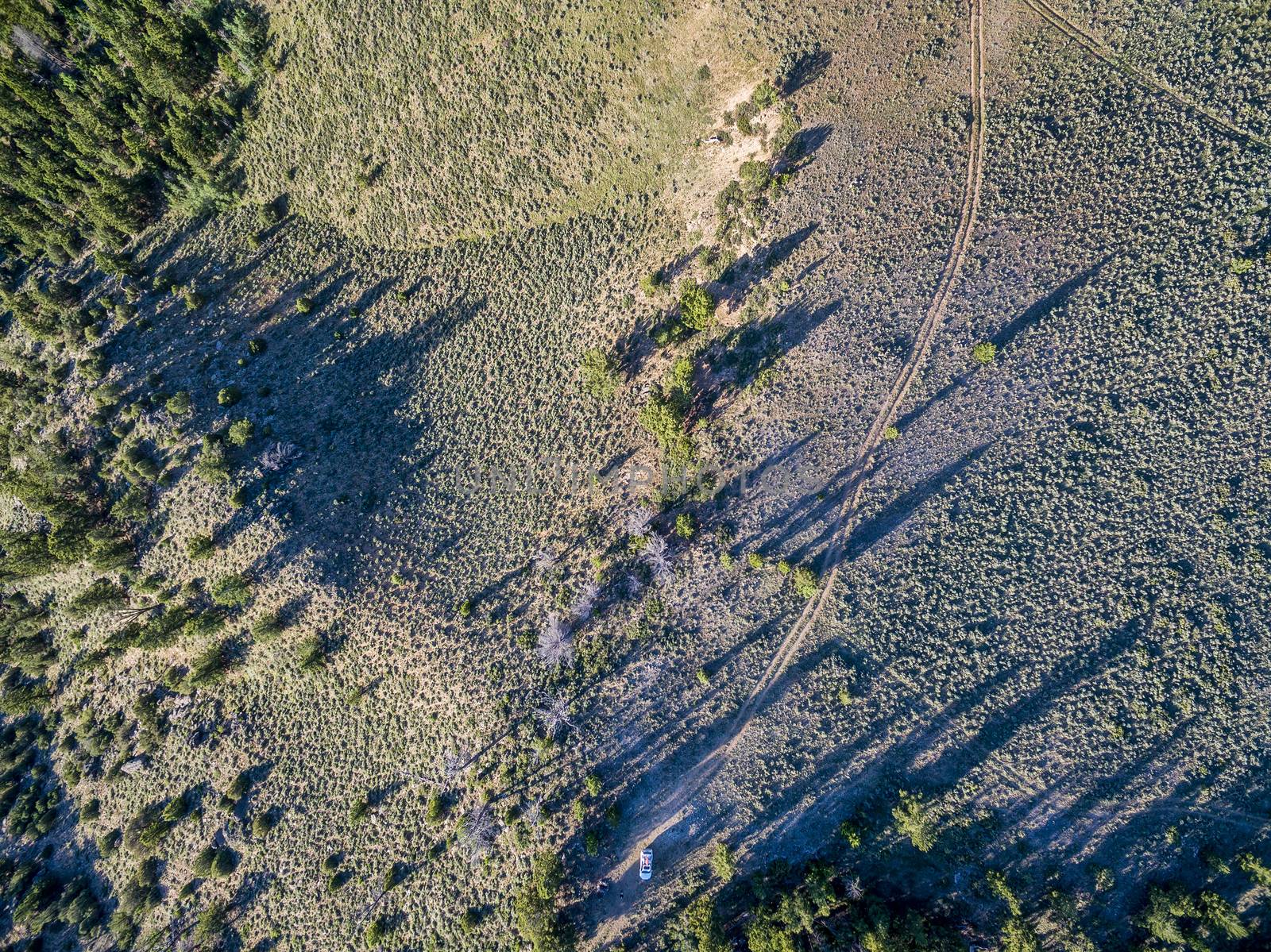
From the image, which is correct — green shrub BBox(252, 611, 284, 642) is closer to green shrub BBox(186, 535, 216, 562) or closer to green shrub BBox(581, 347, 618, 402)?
green shrub BBox(186, 535, 216, 562)

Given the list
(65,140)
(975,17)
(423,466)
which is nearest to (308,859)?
(423,466)

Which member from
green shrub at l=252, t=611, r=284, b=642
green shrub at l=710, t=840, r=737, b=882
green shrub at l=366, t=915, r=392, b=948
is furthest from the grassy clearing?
green shrub at l=366, t=915, r=392, b=948

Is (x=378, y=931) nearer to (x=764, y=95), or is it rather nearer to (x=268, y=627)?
(x=268, y=627)

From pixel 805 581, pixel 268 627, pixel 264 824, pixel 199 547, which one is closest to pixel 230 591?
pixel 268 627

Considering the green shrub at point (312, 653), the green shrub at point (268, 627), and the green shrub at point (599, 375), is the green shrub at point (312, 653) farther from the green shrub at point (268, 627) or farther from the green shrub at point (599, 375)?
A: the green shrub at point (599, 375)

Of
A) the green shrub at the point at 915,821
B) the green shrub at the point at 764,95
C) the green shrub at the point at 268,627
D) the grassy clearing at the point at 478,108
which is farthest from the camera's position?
the green shrub at the point at 268,627

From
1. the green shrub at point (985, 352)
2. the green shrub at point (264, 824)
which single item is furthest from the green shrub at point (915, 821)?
the green shrub at point (264, 824)

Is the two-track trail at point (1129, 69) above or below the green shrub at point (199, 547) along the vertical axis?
above

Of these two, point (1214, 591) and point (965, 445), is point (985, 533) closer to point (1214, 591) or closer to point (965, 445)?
point (965, 445)
